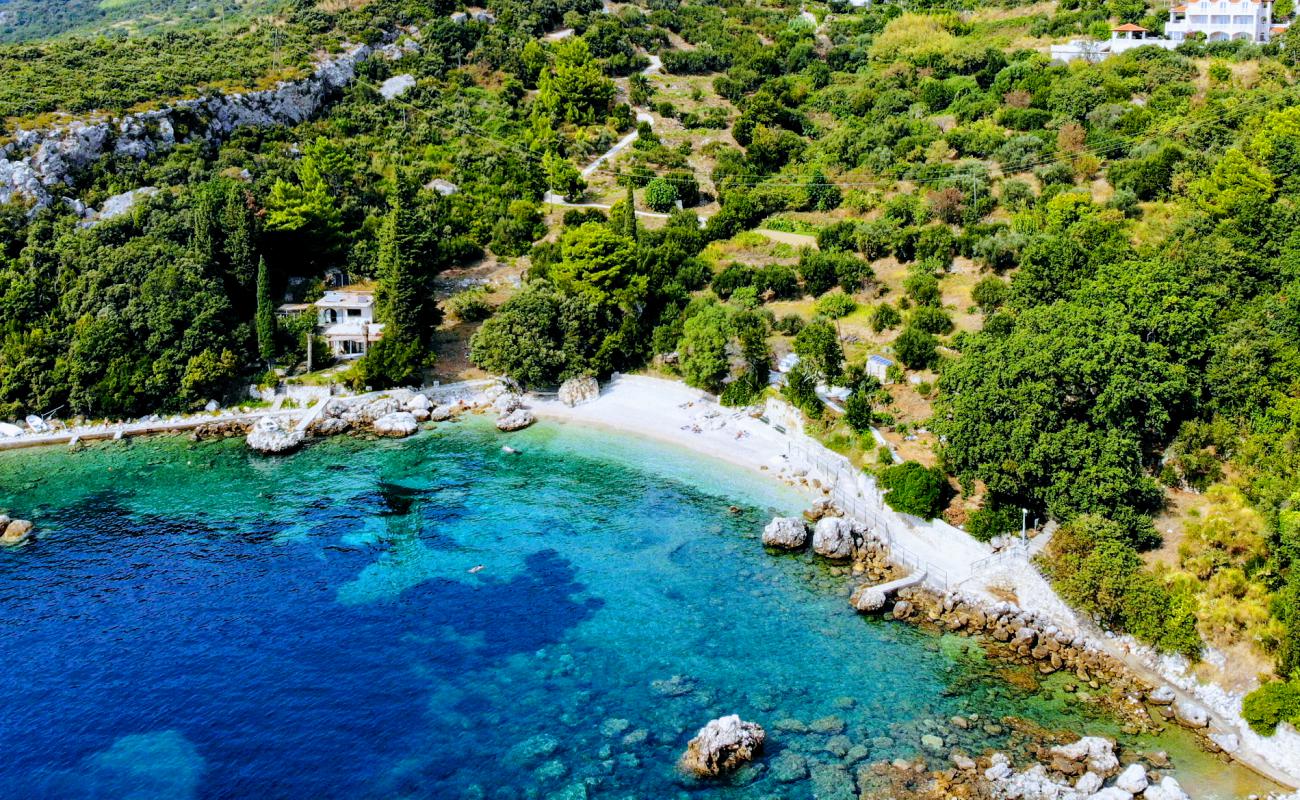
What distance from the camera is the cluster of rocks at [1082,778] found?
2539cm

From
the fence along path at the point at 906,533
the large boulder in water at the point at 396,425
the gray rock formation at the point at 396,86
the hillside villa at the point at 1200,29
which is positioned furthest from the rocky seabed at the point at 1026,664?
the gray rock formation at the point at 396,86

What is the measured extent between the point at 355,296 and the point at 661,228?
22475 mm

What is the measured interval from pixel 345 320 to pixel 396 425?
11.1 meters

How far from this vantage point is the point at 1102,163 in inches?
2504

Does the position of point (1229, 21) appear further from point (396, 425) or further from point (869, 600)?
point (396, 425)

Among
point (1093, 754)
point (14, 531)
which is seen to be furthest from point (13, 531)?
point (1093, 754)

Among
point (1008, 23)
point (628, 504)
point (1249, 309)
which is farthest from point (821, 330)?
point (1008, 23)

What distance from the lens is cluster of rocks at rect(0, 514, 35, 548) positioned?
134 feet

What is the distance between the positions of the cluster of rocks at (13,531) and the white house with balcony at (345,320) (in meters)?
19.5

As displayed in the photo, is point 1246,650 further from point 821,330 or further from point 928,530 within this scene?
point 821,330

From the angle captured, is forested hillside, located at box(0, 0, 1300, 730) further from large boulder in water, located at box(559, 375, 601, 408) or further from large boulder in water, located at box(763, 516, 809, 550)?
large boulder in water, located at box(763, 516, 809, 550)

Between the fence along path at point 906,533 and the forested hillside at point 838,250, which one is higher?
the forested hillside at point 838,250

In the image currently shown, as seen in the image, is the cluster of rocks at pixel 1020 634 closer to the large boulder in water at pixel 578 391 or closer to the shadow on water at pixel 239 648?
the shadow on water at pixel 239 648

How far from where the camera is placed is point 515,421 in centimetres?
5138
